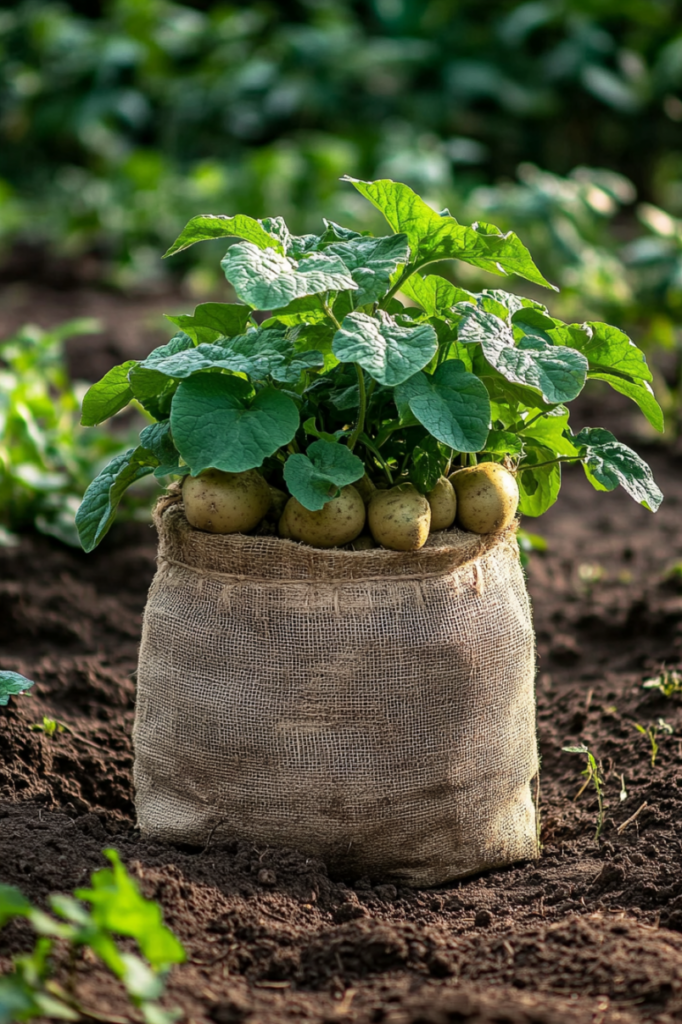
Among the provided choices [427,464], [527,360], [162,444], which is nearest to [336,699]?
[427,464]

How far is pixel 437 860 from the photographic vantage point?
2.06 metres

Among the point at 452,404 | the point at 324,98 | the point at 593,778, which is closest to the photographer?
the point at 452,404

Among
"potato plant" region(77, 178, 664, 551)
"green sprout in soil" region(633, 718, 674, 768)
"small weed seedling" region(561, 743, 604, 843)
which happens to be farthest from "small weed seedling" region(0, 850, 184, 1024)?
"green sprout in soil" region(633, 718, 674, 768)

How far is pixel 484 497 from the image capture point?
6.67 feet

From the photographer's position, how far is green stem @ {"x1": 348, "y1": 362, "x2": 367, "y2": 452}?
1901mm

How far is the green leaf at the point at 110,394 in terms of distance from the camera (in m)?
2.09

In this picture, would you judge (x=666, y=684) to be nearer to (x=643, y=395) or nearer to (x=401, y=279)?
(x=643, y=395)

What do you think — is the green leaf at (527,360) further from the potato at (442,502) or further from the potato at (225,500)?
the potato at (225,500)

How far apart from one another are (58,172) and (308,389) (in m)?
8.08

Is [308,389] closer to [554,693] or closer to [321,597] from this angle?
[321,597]

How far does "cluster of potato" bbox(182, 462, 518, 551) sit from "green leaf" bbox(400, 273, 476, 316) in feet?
0.99

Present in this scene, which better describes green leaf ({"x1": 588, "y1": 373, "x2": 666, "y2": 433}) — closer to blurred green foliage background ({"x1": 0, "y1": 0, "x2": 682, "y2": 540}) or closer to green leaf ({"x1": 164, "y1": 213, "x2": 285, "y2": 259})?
green leaf ({"x1": 164, "y1": 213, "x2": 285, "y2": 259})

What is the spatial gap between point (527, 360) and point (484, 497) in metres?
0.29

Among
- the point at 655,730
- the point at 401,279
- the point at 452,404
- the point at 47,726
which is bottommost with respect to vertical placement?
the point at 47,726
